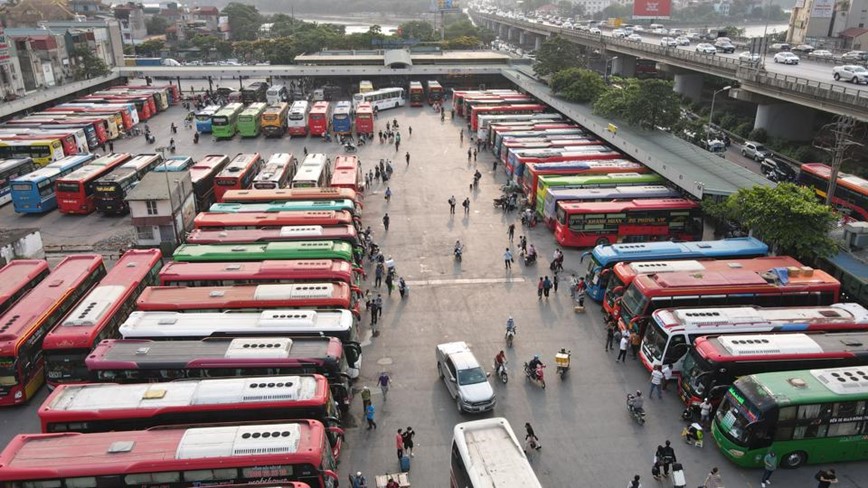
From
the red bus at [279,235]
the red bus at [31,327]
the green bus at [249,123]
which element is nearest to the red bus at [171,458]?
the red bus at [31,327]

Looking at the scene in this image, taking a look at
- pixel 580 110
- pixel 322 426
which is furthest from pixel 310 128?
pixel 322 426

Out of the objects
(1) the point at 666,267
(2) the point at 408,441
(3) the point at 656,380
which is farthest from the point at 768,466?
(2) the point at 408,441

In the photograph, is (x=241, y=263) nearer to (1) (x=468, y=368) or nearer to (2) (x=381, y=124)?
(1) (x=468, y=368)

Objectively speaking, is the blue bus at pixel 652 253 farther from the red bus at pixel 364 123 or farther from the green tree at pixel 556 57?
the green tree at pixel 556 57

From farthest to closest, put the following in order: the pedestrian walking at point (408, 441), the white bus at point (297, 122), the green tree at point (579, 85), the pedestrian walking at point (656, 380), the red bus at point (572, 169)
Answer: the white bus at point (297, 122)
the green tree at point (579, 85)
the red bus at point (572, 169)
the pedestrian walking at point (656, 380)
the pedestrian walking at point (408, 441)

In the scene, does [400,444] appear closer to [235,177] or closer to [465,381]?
[465,381]

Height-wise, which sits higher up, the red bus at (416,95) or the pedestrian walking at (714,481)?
the red bus at (416,95)
